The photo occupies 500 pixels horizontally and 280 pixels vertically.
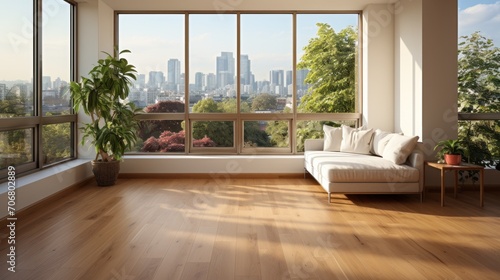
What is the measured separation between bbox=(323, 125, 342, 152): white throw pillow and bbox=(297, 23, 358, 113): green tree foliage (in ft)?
2.11

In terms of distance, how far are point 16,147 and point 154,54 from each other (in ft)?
9.76

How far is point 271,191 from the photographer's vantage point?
5.77 metres

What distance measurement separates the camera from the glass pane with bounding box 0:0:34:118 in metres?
4.55

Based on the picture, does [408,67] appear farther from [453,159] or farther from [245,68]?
[245,68]

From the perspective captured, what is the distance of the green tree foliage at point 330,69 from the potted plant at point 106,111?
9.64ft

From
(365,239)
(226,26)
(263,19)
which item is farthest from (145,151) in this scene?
(365,239)

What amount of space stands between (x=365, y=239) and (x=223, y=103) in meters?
4.16

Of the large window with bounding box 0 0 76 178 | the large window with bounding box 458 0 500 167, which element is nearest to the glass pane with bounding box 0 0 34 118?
the large window with bounding box 0 0 76 178

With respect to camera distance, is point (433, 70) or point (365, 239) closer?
point (365, 239)

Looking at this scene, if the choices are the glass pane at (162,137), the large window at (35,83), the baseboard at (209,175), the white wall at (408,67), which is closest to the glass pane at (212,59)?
the glass pane at (162,137)

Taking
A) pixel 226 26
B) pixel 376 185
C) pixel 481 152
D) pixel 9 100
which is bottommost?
pixel 376 185

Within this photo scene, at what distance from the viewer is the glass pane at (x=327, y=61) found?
7080 mm

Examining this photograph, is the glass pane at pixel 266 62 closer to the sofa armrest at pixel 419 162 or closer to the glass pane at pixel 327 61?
the glass pane at pixel 327 61

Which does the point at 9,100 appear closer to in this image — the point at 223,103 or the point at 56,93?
the point at 56,93
